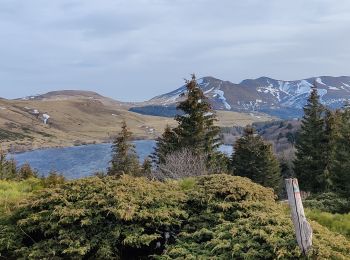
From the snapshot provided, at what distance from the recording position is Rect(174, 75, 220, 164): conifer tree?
39.0m

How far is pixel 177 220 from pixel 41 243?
2.40 m

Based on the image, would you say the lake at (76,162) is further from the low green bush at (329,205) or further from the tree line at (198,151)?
the low green bush at (329,205)

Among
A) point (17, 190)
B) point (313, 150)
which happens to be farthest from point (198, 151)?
point (17, 190)

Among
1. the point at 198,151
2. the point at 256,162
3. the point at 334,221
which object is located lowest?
the point at 256,162

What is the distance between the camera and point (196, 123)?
1539 inches

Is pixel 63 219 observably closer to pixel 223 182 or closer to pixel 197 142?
pixel 223 182

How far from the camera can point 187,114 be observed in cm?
3978

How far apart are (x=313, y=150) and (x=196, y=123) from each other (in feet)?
48.2

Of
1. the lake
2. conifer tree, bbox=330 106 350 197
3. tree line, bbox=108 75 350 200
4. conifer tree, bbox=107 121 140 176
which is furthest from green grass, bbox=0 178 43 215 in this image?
the lake

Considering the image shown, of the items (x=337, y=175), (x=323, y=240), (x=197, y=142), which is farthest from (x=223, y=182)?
(x=197, y=142)

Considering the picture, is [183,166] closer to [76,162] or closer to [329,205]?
[329,205]

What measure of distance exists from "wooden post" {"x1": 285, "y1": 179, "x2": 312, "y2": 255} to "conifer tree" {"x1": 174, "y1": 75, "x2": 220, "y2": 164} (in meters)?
31.4

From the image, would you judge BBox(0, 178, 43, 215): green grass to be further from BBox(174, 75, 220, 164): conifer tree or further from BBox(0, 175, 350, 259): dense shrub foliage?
BBox(174, 75, 220, 164): conifer tree

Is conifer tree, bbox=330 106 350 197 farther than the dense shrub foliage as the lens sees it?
Yes
